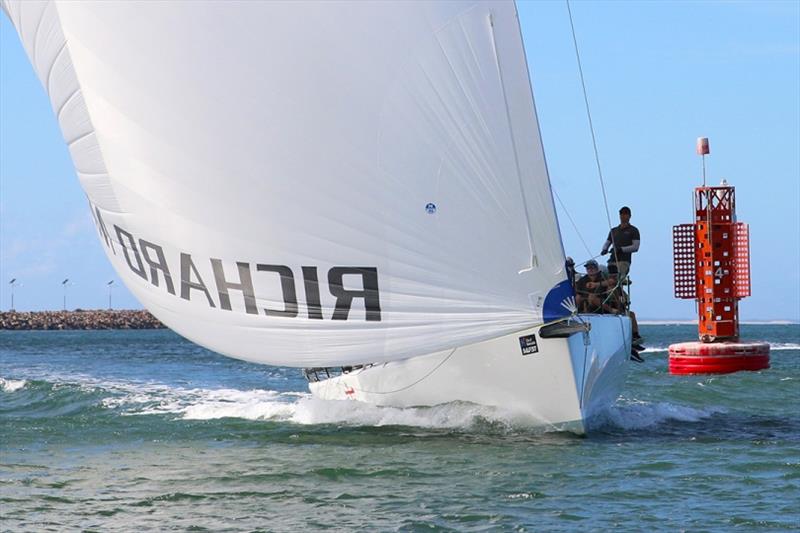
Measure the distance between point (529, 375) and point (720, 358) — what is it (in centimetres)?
1485

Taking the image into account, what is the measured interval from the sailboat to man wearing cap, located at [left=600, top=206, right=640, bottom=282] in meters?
3.15

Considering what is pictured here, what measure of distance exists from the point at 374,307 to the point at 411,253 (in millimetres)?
646

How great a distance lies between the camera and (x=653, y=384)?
81.1 ft

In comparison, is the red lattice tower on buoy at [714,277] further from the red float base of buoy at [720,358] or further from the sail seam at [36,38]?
the sail seam at [36,38]

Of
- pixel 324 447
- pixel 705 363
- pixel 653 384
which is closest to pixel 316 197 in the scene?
pixel 324 447

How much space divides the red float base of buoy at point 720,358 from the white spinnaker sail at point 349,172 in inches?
615

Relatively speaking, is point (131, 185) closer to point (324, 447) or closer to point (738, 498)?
point (324, 447)

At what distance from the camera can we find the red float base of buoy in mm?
27391

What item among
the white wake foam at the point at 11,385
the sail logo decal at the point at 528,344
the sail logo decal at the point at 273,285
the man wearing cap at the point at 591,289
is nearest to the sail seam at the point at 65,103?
the sail logo decal at the point at 273,285

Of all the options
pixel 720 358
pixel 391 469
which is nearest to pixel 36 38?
pixel 391 469

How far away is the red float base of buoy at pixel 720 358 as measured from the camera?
89.9 feet

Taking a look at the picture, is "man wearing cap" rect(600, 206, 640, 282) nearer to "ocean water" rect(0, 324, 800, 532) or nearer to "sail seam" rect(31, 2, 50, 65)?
"ocean water" rect(0, 324, 800, 532)

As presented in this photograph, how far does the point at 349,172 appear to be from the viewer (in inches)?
487

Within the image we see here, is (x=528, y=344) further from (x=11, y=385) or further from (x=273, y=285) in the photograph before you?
(x=11, y=385)
